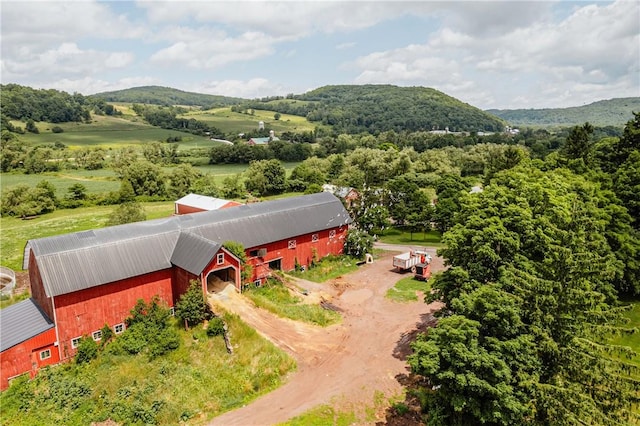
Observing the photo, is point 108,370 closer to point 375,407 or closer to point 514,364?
point 375,407

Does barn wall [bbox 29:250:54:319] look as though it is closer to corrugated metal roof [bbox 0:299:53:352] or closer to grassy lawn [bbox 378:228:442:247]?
corrugated metal roof [bbox 0:299:53:352]

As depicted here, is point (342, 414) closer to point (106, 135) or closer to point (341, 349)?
point (341, 349)

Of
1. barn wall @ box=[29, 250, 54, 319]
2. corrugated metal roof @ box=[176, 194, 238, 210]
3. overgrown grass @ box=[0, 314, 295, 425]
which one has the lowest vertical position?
overgrown grass @ box=[0, 314, 295, 425]

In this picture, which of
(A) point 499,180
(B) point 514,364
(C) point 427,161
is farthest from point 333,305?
(C) point 427,161

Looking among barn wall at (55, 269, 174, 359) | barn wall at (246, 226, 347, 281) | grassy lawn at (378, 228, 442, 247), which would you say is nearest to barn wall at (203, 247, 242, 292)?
barn wall at (55, 269, 174, 359)

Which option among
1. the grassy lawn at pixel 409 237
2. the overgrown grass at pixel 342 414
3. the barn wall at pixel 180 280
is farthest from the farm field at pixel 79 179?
the overgrown grass at pixel 342 414

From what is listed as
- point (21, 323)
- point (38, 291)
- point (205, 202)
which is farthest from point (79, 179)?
point (21, 323)

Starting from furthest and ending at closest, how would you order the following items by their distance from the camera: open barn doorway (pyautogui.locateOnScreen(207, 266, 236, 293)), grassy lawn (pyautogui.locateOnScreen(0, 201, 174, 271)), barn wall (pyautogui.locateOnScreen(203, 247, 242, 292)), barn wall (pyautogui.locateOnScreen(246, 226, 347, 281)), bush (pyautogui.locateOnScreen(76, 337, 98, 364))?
1. grassy lawn (pyautogui.locateOnScreen(0, 201, 174, 271))
2. barn wall (pyautogui.locateOnScreen(246, 226, 347, 281))
3. open barn doorway (pyautogui.locateOnScreen(207, 266, 236, 293))
4. barn wall (pyautogui.locateOnScreen(203, 247, 242, 292))
5. bush (pyautogui.locateOnScreen(76, 337, 98, 364))
